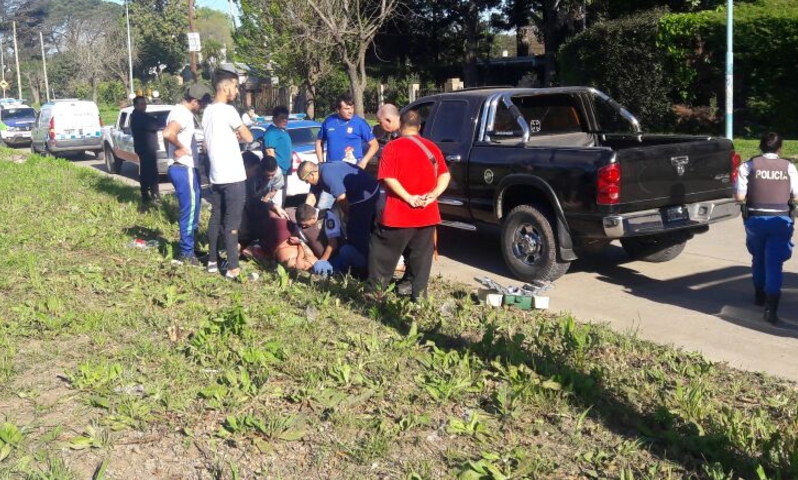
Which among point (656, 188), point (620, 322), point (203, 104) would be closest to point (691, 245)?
point (656, 188)

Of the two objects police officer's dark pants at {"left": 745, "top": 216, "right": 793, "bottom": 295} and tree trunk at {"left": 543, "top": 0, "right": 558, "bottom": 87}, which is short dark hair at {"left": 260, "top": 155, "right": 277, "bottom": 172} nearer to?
police officer's dark pants at {"left": 745, "top": 216, "right": 793, "bottom": 295}

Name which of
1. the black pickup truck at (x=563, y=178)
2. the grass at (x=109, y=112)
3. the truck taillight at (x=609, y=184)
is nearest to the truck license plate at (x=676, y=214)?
the black pickup truck at (x=563, y=178)

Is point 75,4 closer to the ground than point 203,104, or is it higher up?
higher up

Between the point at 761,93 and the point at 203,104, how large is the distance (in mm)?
13434

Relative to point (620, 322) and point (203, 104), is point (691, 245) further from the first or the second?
point (203, 104)

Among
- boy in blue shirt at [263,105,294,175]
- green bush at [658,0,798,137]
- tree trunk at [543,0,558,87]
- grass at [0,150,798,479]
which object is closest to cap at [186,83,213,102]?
boy in blue shirt at [263,105,294,175]

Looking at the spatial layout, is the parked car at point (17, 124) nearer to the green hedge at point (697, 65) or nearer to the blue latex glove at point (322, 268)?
the green hedge at point (697, 65)

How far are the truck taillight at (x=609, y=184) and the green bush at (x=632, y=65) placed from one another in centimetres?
1367

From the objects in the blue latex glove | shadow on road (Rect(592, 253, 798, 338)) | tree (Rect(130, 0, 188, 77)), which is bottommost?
shadow on road (Rect(592, 253, 798, 338))

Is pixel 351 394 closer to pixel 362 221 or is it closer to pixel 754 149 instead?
pixel 362 221

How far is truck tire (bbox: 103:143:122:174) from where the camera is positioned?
2130 cm

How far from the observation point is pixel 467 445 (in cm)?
458

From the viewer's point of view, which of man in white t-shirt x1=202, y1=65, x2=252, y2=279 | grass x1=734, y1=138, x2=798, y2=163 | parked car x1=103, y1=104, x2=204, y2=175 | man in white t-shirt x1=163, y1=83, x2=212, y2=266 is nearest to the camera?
man in white t-shirt x1=202, y1=65, x2=252, y2=279

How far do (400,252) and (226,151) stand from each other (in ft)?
6.62
